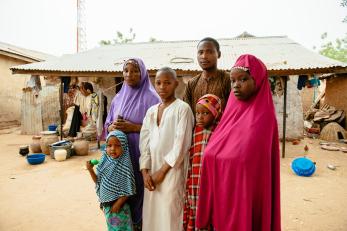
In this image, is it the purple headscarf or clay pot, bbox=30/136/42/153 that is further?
clay pot, bbox=30/136/42/153

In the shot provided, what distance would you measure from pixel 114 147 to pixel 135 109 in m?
0.43

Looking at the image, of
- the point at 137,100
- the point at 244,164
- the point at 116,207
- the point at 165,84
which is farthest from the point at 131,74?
the point at 244,164

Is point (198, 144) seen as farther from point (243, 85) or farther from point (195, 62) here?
point (195, 62)

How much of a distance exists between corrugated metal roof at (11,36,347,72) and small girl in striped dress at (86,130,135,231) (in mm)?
5293

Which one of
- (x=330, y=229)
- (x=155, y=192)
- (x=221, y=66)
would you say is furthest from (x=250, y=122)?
(x=221, y=66)

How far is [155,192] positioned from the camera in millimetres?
2035

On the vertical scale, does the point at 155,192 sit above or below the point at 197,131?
below

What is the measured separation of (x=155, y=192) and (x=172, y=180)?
7.9 inches

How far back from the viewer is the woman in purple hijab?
2.31m

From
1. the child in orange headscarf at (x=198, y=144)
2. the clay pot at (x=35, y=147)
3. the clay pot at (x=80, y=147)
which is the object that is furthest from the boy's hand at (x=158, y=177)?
the clay pot at (x=35, y=147)

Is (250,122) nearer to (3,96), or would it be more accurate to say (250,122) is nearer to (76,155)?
(76,155)

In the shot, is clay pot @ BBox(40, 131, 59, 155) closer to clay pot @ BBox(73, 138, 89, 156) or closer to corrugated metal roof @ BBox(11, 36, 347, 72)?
clay pot @ BBox(73, 138, 89, 156)

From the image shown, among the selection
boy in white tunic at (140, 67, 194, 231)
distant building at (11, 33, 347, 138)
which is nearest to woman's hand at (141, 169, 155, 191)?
boy in white tunic at (140, 67, 194, 231)

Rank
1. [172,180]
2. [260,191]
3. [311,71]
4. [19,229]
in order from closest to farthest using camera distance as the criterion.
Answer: [260,191], [172,180], [19,229], [311,71]
